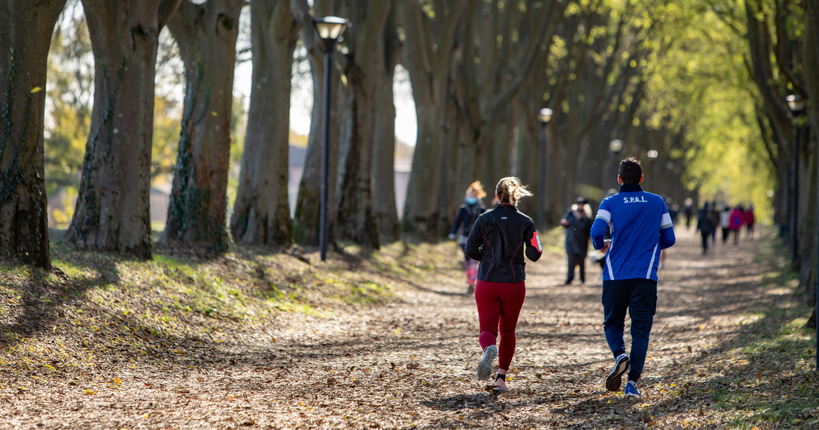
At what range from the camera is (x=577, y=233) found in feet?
51.5

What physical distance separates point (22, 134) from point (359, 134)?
9.73m

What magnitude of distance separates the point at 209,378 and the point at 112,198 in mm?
3714

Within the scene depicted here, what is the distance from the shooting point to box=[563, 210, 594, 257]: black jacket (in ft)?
51.2

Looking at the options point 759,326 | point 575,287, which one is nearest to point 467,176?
point 575,287

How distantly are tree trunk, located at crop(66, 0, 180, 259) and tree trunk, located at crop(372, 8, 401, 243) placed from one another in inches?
316

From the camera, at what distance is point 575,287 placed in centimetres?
1600

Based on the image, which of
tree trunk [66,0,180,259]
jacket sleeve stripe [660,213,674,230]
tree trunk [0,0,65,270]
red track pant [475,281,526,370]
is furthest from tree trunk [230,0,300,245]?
jacket sleeve stripe [660,213,674,230]

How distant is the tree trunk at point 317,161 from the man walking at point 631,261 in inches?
377

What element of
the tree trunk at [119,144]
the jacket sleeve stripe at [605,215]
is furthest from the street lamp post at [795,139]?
the tree trunk at [119,144]

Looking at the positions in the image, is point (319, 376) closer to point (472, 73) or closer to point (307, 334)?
point (307, 334)

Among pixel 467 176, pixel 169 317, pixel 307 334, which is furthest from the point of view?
pixel 467 176

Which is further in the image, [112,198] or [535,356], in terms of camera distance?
[112,198]

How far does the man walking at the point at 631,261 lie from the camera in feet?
20.3

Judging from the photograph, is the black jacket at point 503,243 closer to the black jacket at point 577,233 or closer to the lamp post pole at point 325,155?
the lamp post pole at point 325,155
